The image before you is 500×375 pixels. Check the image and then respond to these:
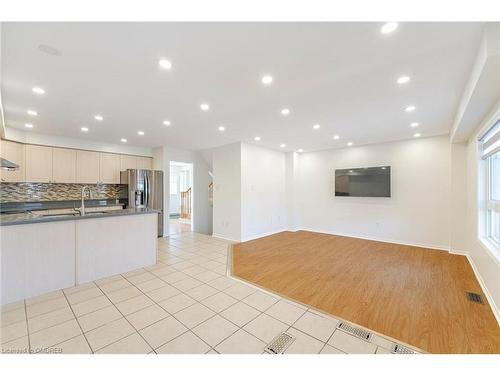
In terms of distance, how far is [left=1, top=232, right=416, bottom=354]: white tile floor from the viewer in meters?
1.77

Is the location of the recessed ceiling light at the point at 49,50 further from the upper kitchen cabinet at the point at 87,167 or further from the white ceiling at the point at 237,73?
the upper kitchen cabinet at the point at 87,167

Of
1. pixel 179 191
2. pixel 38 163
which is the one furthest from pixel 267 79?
pixel 179 191

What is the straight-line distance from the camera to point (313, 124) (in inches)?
161

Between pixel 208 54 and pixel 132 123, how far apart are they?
2.87 metres

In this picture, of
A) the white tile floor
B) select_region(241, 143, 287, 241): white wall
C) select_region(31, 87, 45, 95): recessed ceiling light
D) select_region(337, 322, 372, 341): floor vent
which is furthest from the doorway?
select_region(337, 322, 372, 341): floor vent

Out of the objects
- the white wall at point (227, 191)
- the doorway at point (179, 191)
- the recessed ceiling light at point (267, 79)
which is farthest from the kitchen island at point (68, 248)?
the doorway at point (179, 191)

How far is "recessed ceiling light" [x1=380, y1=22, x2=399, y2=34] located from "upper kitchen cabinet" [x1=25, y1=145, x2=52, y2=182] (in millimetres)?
6654

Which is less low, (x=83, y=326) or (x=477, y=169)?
(x=477, y=169)

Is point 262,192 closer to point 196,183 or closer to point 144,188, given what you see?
point 196,183

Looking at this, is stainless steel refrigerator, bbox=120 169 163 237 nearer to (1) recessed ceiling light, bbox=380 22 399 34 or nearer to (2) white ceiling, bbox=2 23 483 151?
(2) white ceiling, bbox=2 23 483 151

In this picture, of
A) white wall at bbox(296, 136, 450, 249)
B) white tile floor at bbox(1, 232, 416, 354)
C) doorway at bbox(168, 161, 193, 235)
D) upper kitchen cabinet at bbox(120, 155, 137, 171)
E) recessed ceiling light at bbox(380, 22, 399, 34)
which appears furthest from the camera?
doorway at bbox(168, 161, 193, 235)

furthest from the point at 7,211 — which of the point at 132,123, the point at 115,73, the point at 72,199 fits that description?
the point at 115,73

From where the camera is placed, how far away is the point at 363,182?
19.0 feet
